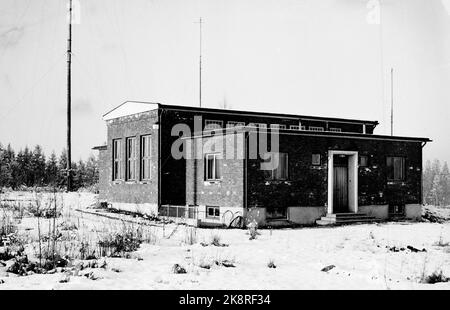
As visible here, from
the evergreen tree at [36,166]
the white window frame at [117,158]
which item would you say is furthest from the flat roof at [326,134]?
the evergreen tree at [36,166]

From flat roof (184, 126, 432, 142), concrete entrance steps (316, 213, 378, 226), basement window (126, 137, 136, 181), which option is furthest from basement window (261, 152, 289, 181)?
basement window (126, 137, 136, 181)

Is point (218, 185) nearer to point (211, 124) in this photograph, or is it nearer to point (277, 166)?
point (277, 166)

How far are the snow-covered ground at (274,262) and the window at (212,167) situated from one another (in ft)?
17.5

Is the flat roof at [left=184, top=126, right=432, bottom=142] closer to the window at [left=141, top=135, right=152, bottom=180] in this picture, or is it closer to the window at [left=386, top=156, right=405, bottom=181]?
the window at [left=386, top=156, right=405, bottom=181]

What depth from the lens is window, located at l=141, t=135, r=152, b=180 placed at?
25750mm

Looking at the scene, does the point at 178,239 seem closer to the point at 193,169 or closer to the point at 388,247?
the point at 388,247

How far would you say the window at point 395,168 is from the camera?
83.4ft

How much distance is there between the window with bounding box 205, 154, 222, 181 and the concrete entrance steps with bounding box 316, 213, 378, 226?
4.86m

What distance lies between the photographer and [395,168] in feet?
84.6

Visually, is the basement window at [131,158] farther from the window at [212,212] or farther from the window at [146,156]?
the window at [212,212]

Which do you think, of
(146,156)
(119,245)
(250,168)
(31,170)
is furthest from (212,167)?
(31,170)

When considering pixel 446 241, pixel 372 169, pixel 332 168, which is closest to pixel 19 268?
pixel 446 241
